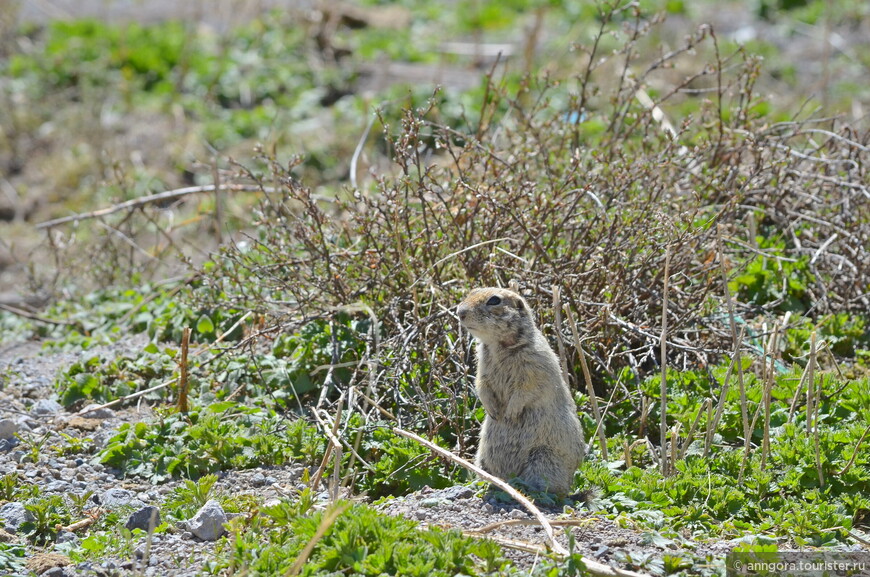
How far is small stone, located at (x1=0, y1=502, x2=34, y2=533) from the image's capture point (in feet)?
14.5

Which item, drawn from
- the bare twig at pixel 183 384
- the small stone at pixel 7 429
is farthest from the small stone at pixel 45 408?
the bare twig at pixel 183 384

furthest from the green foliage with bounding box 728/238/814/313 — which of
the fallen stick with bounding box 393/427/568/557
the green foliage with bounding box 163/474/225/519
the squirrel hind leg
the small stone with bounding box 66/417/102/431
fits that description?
the small stone with bounding box 66/417/102/431

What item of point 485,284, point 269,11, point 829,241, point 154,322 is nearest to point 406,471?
point 485,284

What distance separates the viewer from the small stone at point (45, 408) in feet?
18.6

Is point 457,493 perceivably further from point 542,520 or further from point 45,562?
point 45,562

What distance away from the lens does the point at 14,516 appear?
4.46 meters

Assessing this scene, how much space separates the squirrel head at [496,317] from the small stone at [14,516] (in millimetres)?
2148

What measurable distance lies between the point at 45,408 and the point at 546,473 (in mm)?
2957

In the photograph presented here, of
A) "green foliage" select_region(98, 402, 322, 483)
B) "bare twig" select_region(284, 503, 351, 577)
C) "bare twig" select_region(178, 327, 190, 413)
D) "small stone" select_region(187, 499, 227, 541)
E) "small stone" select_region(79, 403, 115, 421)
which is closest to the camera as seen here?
"bare twig" select_region(284, 503, 351, 577)

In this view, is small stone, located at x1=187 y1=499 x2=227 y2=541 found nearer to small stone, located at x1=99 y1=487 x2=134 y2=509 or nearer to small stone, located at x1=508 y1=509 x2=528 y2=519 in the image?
small stone, located at x1=99 y1=487 x2=134 y2=509

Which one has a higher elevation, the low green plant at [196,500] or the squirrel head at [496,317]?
the squirrel head at [496,317]

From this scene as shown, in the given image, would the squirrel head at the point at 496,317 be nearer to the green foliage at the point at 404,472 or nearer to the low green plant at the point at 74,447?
the green foliage at the point at 404,472

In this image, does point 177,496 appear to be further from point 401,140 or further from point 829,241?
point 829,241

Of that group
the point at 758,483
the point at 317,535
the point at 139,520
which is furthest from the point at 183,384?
the point at 758,483
